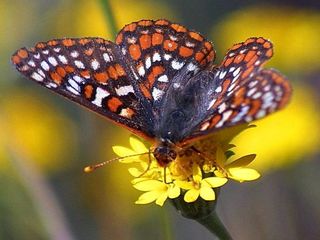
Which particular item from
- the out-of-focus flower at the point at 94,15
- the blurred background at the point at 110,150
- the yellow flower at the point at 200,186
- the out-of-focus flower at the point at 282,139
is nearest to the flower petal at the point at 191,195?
the yellow flower at the point at 200,186

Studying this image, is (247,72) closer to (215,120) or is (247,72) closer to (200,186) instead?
(215,120)

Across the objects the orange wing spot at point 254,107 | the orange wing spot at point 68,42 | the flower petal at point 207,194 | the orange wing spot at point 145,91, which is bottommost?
the flower petal at point 207,194

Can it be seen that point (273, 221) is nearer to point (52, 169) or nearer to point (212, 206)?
point (52, 169)

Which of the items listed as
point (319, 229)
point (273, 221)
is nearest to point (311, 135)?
point (273, 221)

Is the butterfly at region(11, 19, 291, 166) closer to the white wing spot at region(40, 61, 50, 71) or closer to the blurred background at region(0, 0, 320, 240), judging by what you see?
the white wing spot at region(40, 61, 50, 71)

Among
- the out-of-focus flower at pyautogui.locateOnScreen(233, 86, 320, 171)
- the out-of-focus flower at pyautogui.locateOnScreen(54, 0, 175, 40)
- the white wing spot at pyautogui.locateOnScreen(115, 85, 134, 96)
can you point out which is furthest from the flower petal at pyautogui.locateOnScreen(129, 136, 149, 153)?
the out-of-focus flower at pyautogui.locateOnScreen(54, 0, 175, 40)

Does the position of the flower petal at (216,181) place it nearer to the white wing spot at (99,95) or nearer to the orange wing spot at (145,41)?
the white wing spot at (99,95)

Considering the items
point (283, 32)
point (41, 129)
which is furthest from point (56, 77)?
point (283, 32)
